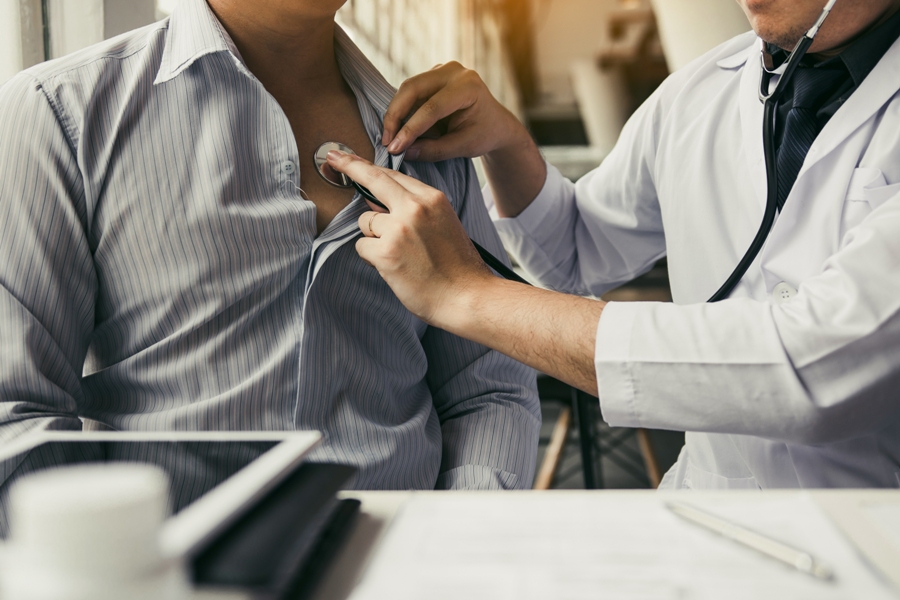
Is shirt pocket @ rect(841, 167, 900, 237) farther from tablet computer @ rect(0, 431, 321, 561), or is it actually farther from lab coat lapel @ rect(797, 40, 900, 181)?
tablet computer @ rect(0, 431, 321, 561)

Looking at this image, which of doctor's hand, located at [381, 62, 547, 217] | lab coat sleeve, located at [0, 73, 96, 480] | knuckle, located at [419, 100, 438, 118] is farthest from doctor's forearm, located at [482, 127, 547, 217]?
lab coat sleeve, located at [0, 73, 96, 480]

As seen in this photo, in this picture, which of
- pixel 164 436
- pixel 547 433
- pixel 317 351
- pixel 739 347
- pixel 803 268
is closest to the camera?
pixel 164 436

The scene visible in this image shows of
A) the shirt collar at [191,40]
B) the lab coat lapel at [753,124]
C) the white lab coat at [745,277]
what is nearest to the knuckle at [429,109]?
the shirt collar at [191,40]

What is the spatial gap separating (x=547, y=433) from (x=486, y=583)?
12.4 feet

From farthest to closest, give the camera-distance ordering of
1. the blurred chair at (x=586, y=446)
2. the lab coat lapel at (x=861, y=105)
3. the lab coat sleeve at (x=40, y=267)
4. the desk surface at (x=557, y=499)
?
the blurred chair at (x=586, y=446), the lab coat lapel at (x=861, y=105), the lab coat sleeve at (x=40, y=267), the desk surface at (x=557, y=499)

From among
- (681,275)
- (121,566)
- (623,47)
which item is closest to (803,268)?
(681,275)

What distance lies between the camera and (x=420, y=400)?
3.21ft

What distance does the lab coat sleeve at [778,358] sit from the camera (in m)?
0.70

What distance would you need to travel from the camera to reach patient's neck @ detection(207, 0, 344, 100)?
0.88 metres

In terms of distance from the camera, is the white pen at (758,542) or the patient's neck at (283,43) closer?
the white pen at (758,542)

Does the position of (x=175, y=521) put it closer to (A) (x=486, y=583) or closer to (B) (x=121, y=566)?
(B) (x=121, y=566)

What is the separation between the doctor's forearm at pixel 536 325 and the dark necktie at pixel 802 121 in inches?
16.6

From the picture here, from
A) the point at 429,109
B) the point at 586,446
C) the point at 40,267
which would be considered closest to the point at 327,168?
the point at 429,109

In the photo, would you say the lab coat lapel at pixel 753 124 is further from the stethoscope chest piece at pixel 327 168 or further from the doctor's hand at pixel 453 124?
the stethoscope chest piece at pixel 327 168
